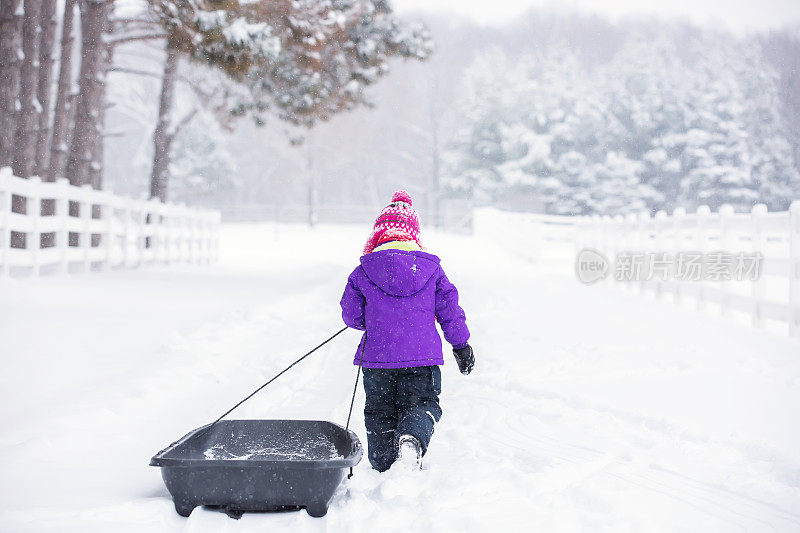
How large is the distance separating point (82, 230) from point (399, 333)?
30.3 ft

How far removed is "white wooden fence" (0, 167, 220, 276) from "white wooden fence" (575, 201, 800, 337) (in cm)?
914

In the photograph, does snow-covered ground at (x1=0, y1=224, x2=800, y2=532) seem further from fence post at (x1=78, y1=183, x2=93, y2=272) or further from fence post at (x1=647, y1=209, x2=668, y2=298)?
fence post at (x1=647, y1=209, x2=668, y2=298)

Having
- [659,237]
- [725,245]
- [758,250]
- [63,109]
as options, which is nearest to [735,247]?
[725,245]

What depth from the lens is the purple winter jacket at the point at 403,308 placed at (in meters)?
3.68

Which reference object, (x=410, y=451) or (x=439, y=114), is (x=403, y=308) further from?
(x=439, y=114)

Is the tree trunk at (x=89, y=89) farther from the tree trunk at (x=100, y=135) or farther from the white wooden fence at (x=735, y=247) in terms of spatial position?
Result: the white wooden fence at (x=735, y=247)

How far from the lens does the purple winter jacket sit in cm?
368

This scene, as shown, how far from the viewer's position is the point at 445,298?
3803mm

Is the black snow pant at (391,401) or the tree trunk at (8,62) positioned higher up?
the tree trunk at (8,62)

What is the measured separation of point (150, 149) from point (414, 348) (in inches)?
2239

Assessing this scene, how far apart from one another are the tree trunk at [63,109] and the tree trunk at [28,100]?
0.81 meters

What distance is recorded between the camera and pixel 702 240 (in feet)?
33.8

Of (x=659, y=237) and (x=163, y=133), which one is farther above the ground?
(x=163, y=133)

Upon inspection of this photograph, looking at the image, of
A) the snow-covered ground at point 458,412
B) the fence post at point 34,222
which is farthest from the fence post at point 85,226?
the fence post at point 34,222
